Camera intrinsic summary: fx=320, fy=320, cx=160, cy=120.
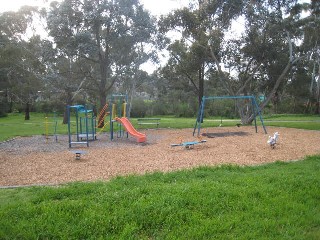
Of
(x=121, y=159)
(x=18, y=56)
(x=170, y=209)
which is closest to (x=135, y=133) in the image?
(x=121, y=159)

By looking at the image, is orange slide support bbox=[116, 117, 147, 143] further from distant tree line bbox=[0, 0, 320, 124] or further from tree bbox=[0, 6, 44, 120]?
tree bbox=[0, 6, 44, 120]

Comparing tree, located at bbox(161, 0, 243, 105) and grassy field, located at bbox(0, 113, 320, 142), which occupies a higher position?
tree, located at bbox(161, 0, 243, 105)

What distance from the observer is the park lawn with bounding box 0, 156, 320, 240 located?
12.5 feet

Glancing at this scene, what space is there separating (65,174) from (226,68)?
18635mm

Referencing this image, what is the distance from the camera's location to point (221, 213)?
4.33 meters

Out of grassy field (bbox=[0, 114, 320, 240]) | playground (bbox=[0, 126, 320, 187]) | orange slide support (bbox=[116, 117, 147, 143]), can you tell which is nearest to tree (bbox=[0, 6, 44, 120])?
orange slide support (bbox=[116, 117, 147, 143])

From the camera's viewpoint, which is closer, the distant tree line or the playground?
the playground

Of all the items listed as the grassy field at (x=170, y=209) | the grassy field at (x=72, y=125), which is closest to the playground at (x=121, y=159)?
the grassy field at (x=170, y=209)

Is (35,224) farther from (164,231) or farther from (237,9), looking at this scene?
(237,9)

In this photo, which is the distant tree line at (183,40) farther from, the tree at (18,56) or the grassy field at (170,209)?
the grassy field at (170,209)

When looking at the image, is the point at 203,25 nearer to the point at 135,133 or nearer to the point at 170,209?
the point at 135,133

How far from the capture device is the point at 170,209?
431 cm

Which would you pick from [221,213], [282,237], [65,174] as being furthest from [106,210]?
[65,174]

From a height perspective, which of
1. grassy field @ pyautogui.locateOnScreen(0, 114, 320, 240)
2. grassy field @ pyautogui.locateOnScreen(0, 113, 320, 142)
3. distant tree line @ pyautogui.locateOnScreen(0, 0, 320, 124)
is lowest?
grassy field @ pyautogui.locateOnScreen(0, 114, 320, 240)
